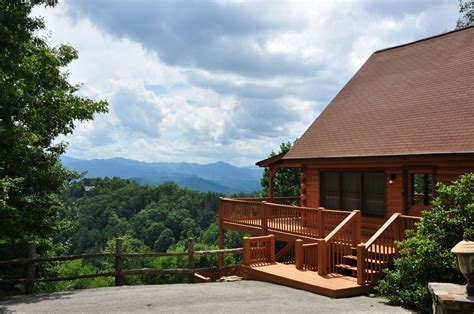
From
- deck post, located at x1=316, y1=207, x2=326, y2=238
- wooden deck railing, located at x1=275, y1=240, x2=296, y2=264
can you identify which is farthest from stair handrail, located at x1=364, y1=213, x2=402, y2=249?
wooden deck railing, located at x1=275, y1=240, x2=296, y2=264

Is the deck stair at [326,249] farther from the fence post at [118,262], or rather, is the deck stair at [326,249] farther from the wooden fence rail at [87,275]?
the fence post at [118,262]

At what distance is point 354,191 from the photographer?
1709 cm

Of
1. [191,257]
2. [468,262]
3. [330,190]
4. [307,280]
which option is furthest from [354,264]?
[191,257]

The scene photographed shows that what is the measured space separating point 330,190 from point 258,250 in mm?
4520

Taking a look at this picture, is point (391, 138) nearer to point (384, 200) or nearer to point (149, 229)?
point (384, 200)

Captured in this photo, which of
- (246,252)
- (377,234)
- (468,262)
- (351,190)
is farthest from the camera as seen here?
(351,190)

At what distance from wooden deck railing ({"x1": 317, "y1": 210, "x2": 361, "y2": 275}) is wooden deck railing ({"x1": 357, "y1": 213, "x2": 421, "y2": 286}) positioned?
715 millimetres

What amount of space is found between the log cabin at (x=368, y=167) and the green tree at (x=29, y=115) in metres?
7.13

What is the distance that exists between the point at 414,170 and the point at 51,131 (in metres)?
12.7

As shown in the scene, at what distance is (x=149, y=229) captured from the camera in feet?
372

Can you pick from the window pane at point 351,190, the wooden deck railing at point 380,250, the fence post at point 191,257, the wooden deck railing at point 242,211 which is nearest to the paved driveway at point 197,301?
the wooden deck railing at point 380,250

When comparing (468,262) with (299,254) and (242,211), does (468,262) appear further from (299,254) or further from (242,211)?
(242,211)

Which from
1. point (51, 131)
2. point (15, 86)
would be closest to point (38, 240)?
point (51, 131)

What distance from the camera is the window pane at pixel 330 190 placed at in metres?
17.8
